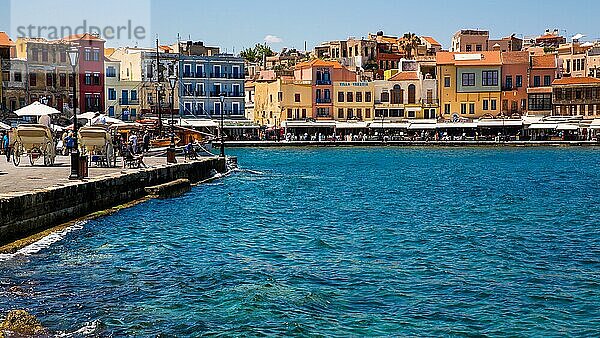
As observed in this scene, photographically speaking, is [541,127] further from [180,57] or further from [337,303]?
[337,303]

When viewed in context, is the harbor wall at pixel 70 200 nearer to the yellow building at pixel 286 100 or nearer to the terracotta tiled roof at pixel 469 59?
the yellow building at pixel 286 100

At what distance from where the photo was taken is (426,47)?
134500 mm

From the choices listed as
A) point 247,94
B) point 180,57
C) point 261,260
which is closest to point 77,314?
point 261,260

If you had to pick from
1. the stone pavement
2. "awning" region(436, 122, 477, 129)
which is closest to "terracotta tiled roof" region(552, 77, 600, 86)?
"awning" region(436, 122, 477, 129)

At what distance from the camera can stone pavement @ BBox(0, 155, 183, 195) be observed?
74.8 feet

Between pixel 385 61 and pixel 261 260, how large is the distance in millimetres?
107737

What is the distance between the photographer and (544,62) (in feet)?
316

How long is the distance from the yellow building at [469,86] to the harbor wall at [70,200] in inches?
2559

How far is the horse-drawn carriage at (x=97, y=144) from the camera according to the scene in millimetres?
31719

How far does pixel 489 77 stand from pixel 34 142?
71623 mm

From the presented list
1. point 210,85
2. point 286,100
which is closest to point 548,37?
point 286,100

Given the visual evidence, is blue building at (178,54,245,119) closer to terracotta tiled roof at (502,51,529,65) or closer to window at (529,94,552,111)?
terracotta tiled roof at (502,51,529,65)

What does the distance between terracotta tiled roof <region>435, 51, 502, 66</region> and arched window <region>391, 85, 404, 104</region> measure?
17.8 ft

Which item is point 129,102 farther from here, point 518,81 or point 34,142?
point 34,142
